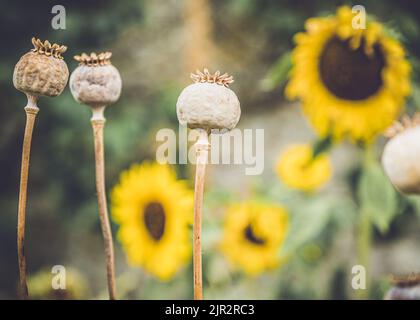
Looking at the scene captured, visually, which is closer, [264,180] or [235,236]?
[235,236]

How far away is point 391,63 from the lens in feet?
2.38

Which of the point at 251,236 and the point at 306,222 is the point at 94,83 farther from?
the point at 251,236

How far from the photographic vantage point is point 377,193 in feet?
2.48

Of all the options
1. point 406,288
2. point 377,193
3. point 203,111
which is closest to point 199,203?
point 203,111

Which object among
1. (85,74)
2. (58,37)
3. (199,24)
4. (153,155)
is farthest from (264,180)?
(85,74)

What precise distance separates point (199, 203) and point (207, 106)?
5cm

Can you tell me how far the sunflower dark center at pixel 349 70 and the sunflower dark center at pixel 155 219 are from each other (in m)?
0.30

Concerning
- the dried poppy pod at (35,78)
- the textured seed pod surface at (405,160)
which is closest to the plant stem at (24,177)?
the dried poppy pod at (35,78)

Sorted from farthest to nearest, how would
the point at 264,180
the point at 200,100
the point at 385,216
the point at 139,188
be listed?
the point at 264,180 → the point at 139,188 → the point at 385,216 → the point at 200,100

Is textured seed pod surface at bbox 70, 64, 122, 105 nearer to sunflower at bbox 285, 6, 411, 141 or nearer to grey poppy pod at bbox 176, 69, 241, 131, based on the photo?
grey poppy pod at bbox 176, 69, 241, 131

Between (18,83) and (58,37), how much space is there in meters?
0.94

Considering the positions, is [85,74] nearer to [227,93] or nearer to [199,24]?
[227,93]

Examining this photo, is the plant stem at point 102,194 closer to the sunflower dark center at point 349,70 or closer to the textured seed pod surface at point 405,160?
the textured seed pod surface at point 405,160

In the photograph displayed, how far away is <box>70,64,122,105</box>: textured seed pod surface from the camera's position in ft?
1.00
